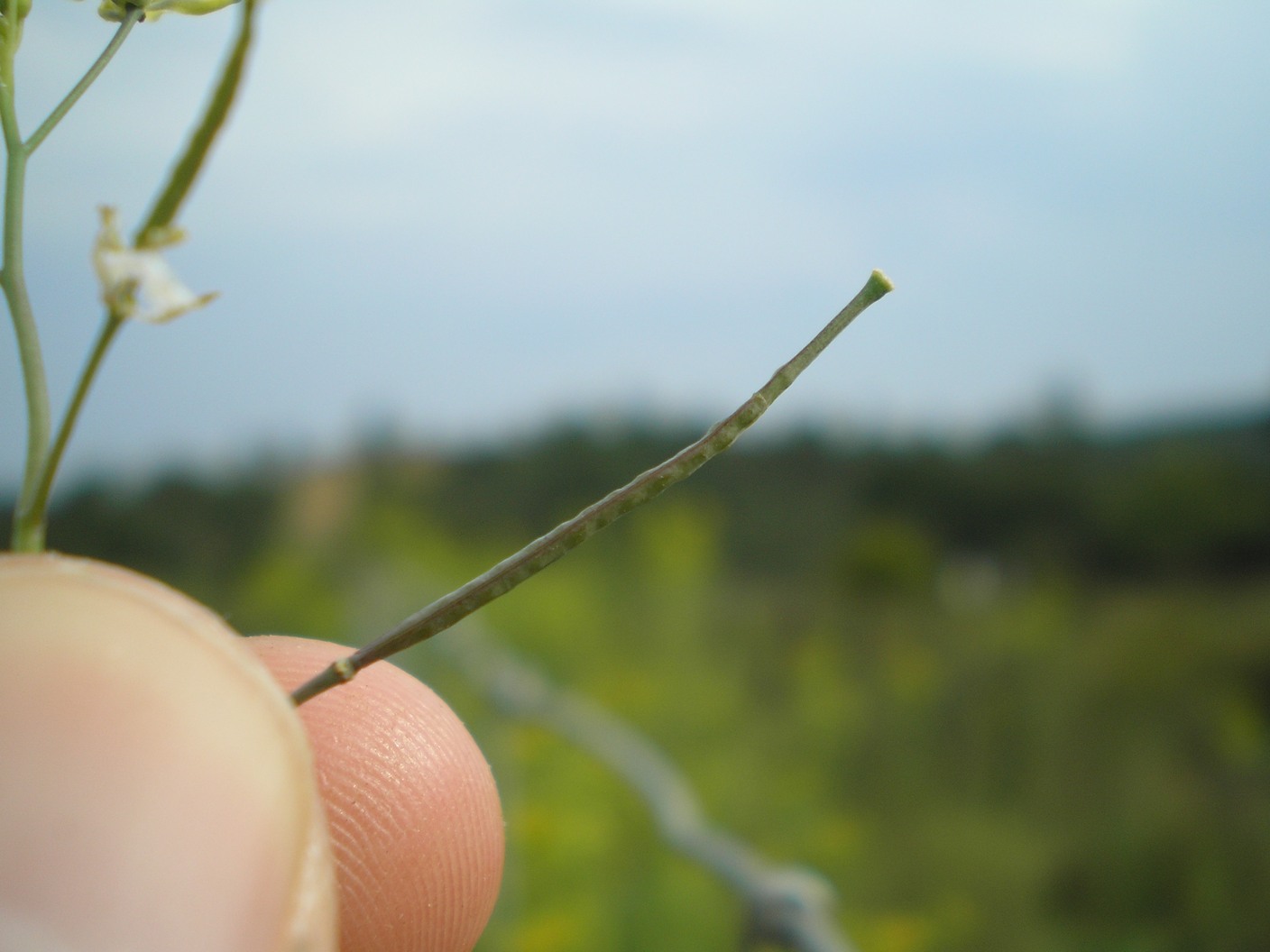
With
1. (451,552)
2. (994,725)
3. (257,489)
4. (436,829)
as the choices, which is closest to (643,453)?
(451,552)

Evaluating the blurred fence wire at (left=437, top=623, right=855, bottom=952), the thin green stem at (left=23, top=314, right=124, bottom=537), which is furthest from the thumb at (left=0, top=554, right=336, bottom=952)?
the blurred fence wire at (left=437, top=623, right=855, bottom=952)

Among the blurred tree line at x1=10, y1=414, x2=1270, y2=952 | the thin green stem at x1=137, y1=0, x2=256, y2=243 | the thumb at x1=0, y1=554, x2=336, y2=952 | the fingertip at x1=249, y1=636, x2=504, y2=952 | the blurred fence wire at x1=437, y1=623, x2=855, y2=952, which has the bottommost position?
the blurred tree line at x1=10, y1=414, x2=1270, y2=952

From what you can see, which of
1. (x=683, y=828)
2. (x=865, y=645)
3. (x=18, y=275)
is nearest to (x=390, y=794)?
(x=18, y=275)

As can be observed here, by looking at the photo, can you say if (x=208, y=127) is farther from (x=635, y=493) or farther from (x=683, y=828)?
(x=683, y=828)

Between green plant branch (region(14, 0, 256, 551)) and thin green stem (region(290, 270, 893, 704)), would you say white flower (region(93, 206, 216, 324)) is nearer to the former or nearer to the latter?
green plant branch (region(14, 0, 256, 551))

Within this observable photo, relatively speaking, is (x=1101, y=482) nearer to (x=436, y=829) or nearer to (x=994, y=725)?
(x=994, y=725)

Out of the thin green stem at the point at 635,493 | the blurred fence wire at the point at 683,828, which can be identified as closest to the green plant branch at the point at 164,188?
the thin green stem at the point at 635,493
